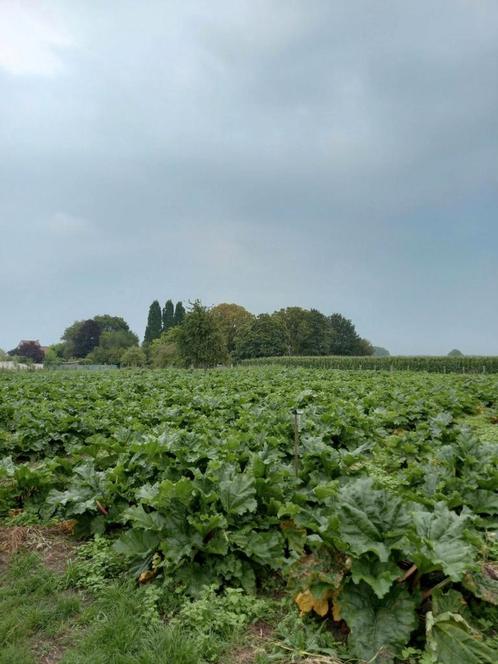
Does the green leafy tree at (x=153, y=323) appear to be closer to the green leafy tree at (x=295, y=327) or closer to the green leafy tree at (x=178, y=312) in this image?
the green leafy tree at (x=178, y=312)

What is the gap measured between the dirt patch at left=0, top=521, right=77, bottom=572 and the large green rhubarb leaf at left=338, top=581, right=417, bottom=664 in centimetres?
234

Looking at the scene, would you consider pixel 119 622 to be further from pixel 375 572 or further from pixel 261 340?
pixel 261 340

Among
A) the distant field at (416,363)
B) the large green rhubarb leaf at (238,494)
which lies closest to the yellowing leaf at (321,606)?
the large green rhubarb leaf at (238,494)

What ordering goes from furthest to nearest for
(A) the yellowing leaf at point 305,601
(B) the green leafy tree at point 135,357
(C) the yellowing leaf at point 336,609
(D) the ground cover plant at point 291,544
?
(B) the green leafy tree at point 135,357 → (A) the yellowing leaf at point 305,601 → (C) the yellowing leaf at point 336,609 → (D) the ground cover plant at point 291,544

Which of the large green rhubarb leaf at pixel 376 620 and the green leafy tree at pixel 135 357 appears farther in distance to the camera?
the green leafy tree at pixel 135 357

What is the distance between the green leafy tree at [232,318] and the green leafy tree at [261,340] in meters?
3.72

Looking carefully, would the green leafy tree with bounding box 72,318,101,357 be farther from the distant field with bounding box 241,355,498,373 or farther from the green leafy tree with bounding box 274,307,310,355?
the distant field with bounding box 241,355,498,373

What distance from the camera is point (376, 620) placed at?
2.59m

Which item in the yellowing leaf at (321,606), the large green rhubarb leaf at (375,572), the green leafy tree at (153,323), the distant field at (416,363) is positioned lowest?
the yellowing leaf at (321,606)

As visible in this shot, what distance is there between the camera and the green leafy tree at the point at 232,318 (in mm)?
78188

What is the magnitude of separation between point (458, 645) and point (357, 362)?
47.1 meters

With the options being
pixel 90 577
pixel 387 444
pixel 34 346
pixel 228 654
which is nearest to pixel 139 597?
pixel 90 577

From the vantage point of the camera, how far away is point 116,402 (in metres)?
11.4

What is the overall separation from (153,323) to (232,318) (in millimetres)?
16068
